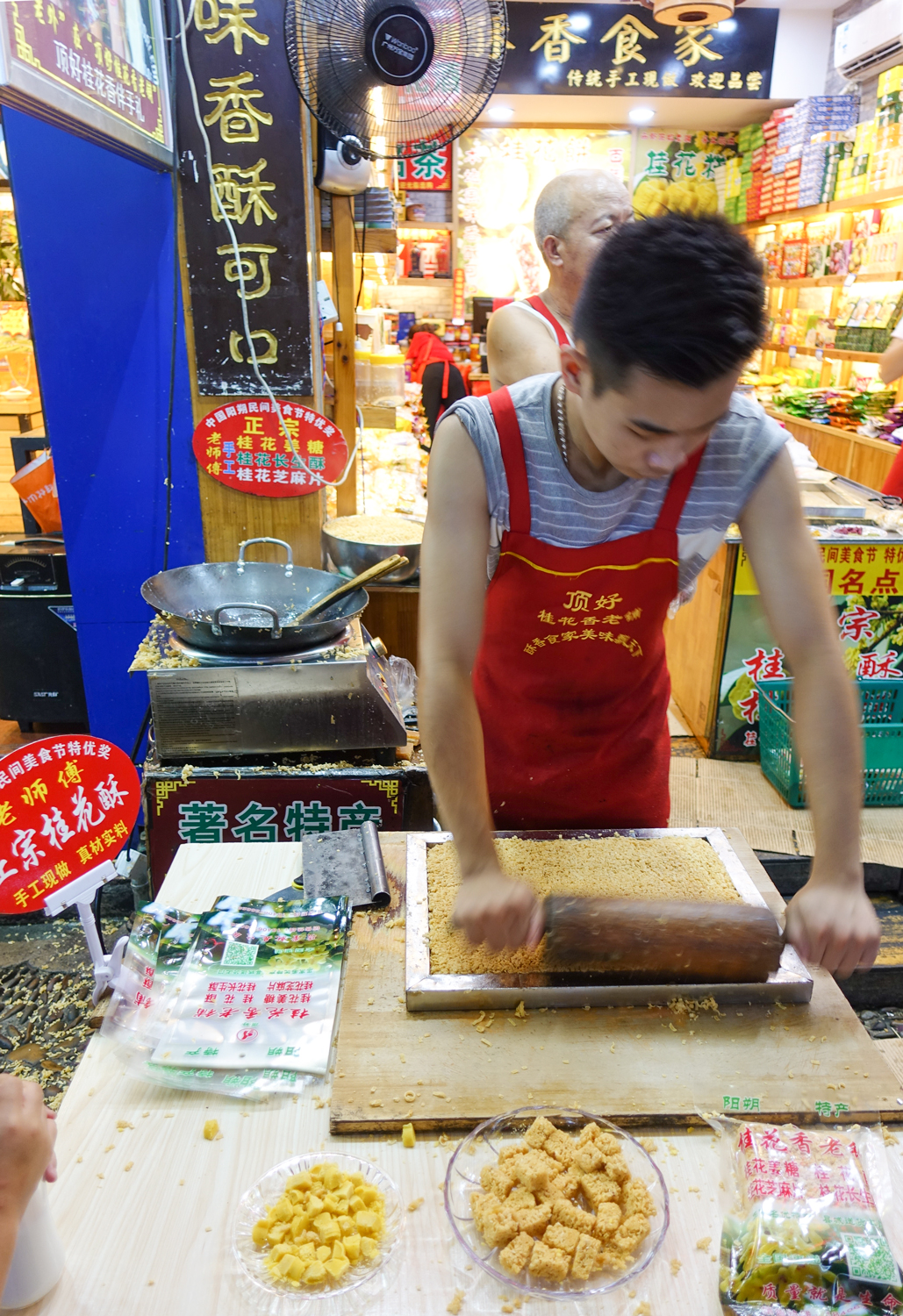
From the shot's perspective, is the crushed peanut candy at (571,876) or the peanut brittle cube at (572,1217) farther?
the crushed peanut candy at (571,876)

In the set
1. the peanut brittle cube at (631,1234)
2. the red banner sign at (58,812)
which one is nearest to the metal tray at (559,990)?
the peanut brittle cube at (631,1234)

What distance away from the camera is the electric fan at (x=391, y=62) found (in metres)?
2.56

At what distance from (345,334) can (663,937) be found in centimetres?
330

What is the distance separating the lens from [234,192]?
9.26ft

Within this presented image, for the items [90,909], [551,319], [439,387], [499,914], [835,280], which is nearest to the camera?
[499,914]

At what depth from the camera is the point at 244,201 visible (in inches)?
112

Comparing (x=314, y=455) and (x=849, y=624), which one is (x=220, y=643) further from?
(x=849, y=624)

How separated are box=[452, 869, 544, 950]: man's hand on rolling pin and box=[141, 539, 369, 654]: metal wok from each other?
132cm

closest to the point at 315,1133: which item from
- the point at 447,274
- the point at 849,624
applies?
the point at 849,624

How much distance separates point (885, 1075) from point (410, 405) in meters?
6.30

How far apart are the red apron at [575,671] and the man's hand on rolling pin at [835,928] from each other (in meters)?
0.52

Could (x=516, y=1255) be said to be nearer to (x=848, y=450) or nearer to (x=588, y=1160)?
(x=588, y=1160)

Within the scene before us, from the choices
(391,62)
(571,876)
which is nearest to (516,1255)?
(571,876)

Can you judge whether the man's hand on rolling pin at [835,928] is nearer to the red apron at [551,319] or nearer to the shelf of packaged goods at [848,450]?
the red apron at [551,319]
